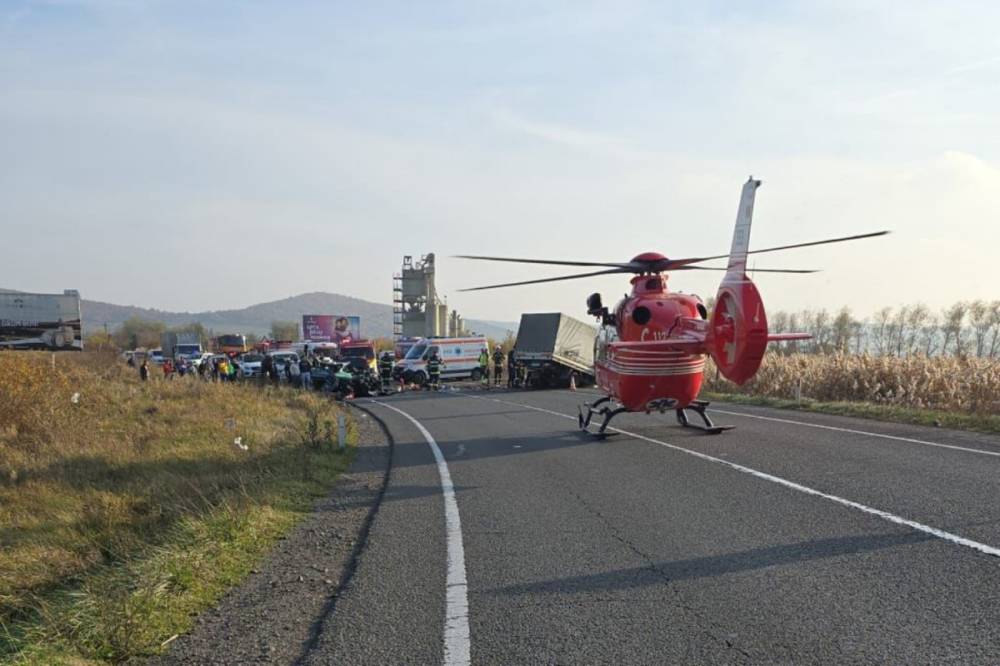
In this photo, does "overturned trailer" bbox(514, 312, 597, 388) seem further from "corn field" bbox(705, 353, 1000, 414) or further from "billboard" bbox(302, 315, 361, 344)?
"billboard" bbox(302, 315, 361, 344)

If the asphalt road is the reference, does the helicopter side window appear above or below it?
above

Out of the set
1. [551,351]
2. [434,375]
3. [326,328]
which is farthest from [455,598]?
[326,328]

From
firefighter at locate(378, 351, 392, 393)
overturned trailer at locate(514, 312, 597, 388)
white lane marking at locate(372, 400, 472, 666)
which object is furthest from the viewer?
firefighter at locate(378, 351, 392, 393)

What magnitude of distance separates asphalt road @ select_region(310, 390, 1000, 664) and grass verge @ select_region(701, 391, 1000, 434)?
10.5 feet

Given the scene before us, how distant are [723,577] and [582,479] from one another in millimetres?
4439

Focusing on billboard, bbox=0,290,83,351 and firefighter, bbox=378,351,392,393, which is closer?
firefighter, bbox=378,351,392,393

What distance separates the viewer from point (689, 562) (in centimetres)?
595

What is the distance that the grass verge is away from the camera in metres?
14.3

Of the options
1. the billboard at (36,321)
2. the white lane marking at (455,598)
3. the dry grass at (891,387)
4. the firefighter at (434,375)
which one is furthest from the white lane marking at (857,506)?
the billboard at (36,321)

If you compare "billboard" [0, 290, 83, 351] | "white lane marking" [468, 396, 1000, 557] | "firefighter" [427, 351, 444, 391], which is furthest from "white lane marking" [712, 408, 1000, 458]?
"billboard" [0, 290, 83, 351]

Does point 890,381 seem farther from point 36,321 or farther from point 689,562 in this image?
point 36,321

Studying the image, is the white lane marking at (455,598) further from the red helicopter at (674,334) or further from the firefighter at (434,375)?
the firefighter at (434,375)

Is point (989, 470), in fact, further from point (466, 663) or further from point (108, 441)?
point (108, 441)

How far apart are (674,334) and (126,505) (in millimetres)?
9355
